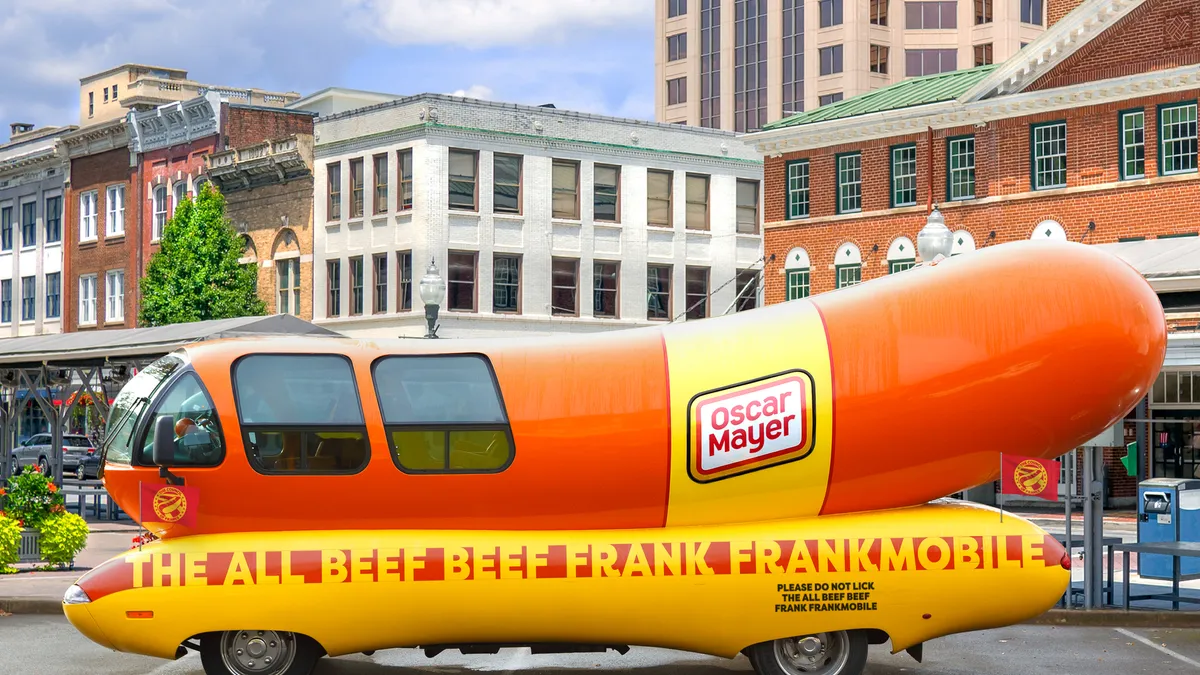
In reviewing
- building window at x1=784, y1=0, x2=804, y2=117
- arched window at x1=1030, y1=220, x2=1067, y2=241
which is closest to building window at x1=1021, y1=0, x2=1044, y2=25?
building window at x1=784, y1=0, x2=804, y2=117

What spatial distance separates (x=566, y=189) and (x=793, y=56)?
169 ft

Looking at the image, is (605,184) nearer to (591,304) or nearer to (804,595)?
(591,304)

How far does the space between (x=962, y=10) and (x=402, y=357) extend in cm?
8611

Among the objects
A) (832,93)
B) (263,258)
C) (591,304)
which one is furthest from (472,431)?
(832,93)

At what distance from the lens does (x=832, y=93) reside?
9256 cm

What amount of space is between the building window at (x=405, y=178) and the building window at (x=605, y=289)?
635 cm

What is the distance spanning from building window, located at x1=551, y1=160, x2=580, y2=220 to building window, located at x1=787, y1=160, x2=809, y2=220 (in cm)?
947

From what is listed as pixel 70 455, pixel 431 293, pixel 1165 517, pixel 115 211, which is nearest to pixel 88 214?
pixel 115 211

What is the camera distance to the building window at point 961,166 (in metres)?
36.7

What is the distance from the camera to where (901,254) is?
37875 millimetres

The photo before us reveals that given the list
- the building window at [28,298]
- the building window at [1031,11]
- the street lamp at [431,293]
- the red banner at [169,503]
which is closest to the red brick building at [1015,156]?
the street lamp at [431,293]

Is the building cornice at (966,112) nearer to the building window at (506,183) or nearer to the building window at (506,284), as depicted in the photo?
the building window at (506,183)

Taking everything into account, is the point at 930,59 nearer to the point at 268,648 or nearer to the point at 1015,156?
the point at 1015,156

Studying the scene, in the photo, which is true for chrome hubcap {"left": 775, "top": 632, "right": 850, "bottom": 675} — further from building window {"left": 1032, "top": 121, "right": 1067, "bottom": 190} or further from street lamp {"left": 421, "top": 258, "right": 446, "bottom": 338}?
building window {"left": 1032, "top": 121, "right": 1067, "bottom": 190}
